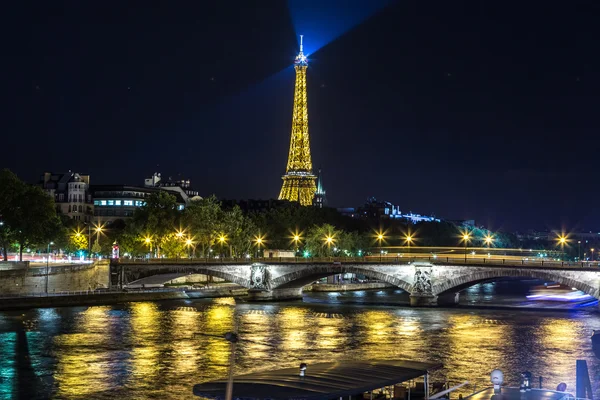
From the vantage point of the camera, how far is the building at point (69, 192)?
140 m

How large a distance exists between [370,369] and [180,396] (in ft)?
36.1

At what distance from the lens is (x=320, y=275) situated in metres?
80.6

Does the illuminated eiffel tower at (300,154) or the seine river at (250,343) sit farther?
the illuminated eiffel tower at (300,154)

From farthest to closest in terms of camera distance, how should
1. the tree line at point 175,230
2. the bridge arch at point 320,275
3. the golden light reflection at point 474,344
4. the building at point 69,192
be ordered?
the building at point 69,192
the tree line at point 175,230
the bridge arch at point 320,275
the golden light reflection at point 474,344

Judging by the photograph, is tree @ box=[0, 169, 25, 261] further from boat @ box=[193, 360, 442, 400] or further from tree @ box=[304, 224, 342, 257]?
boat @ box=[193, 360, 442, 400]

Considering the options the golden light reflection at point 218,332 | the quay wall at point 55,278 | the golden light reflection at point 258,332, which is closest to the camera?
the golden light reflection at point 218,332

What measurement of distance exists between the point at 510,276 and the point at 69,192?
286 feet

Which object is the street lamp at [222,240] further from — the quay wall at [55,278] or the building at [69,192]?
the building at [69,192]

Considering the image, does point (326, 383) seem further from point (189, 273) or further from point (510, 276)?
point (189, 273)

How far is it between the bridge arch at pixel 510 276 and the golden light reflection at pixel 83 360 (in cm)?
2825

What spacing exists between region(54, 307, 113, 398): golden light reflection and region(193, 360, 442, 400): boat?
501 inches

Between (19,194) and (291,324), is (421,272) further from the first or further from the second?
(19,194)

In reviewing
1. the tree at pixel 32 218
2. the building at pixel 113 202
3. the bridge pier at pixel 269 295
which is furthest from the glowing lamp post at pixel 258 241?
the building at pixel 113 202

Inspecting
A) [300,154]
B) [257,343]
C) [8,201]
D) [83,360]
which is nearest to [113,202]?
[300,154]
